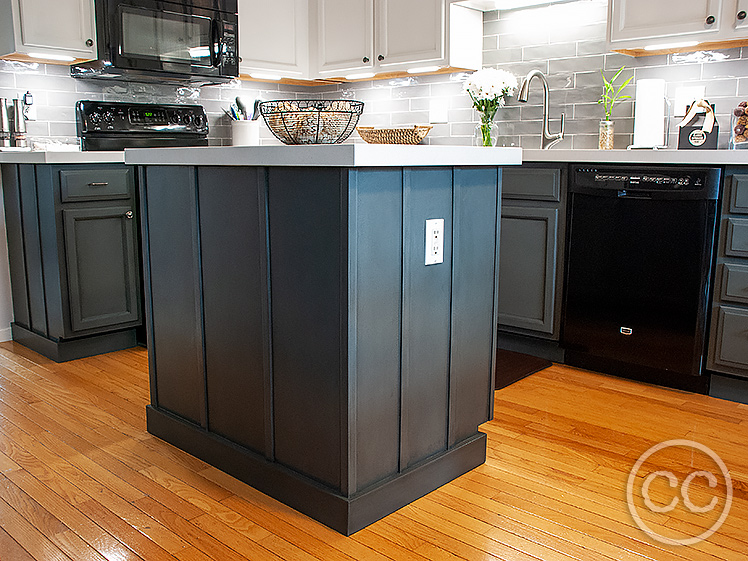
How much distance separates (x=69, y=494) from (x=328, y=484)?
777 millimetres

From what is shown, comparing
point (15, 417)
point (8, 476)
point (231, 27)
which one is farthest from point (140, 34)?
point (8, 476)

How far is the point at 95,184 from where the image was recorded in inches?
130

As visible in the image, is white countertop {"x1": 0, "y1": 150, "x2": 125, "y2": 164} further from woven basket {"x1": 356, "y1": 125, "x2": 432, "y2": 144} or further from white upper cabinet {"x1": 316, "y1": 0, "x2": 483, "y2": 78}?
white upper cabinet {"x1": 316, "y1": 0, "x2": 483, "y2": 78}

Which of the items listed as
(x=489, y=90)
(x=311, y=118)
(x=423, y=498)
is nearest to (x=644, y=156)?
(x=489, y=90)

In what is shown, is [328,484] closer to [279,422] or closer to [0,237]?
[279,422]

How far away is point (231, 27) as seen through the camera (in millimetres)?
4105

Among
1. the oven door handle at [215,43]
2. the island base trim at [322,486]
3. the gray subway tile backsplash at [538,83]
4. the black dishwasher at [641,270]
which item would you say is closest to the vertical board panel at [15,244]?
the gray subway tile backsplash at [538,83]

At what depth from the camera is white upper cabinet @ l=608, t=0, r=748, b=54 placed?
2904mm

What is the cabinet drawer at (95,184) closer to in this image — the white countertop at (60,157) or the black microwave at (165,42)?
the white countertop at (60,157)

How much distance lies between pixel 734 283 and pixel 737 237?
0.18 metres

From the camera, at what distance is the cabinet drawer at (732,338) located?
8.91 ft

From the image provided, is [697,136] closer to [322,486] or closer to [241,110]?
[322,486]

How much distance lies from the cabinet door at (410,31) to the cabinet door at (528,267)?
4.04 feet

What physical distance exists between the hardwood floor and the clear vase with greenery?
1.32 metres
